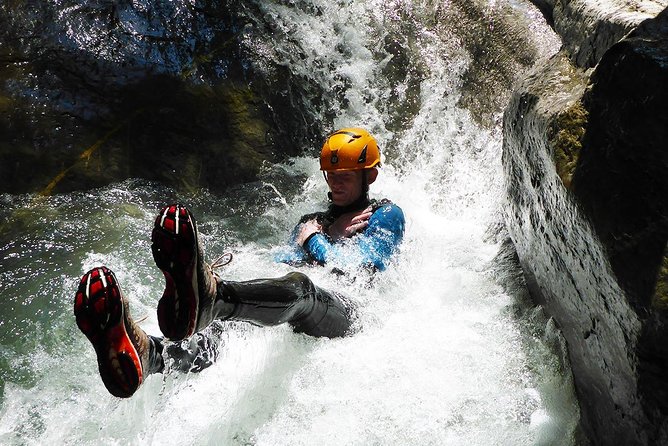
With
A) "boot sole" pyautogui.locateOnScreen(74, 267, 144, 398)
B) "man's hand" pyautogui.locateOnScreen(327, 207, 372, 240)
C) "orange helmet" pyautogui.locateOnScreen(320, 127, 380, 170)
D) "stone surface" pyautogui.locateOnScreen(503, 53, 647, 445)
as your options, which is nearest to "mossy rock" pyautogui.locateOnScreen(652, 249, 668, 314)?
"stone surface" pyautogui.locateOnScreen(503, 53, 647, 445)

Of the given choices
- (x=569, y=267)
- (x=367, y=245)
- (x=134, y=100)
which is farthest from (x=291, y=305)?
(x=134, y=100)

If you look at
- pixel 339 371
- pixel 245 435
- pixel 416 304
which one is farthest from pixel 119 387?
pixel 416 304

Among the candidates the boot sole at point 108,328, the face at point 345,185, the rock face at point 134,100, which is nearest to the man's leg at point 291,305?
the boot sole at point 108,328

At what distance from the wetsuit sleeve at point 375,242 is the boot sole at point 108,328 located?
79.1 inches

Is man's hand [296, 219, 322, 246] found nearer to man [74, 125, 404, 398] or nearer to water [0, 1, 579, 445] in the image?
man [74, 125, 404, 398]

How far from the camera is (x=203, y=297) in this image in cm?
275

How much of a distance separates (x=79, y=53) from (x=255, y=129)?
1926 mm

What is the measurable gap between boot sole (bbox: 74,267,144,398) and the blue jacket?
2009 millimetres

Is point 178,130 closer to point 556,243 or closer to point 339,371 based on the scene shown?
point 339,371

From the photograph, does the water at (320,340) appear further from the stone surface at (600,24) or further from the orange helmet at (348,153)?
the stone surface at (600,24)

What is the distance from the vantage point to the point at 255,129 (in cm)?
698

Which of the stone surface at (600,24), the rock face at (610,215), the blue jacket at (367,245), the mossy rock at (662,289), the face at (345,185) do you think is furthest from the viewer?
the face at (345,185)

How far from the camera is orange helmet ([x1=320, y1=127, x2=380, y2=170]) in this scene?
472cm

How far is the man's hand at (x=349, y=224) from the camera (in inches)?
185
